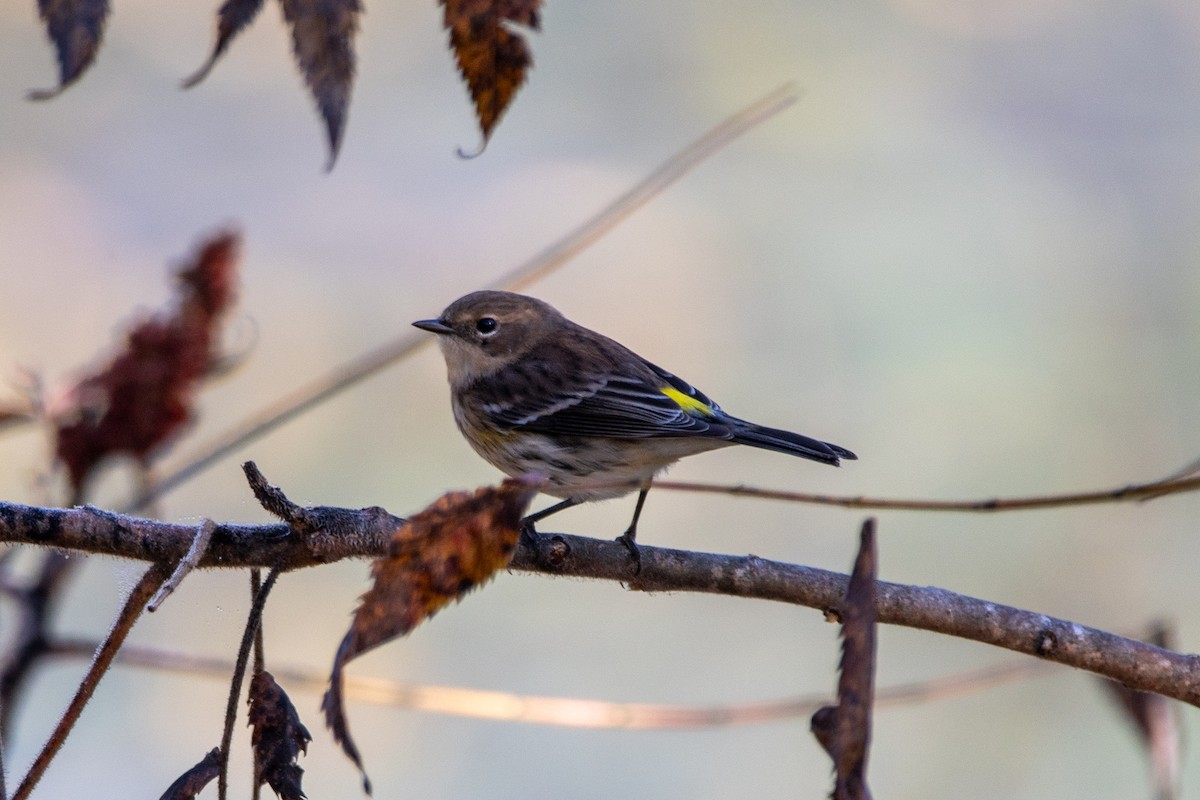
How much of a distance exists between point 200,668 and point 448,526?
5.09ft

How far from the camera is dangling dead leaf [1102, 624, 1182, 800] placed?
2277 millimetres

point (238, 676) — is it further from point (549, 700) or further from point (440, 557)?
point (549, 700)

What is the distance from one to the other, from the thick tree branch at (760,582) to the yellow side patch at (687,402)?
168cm

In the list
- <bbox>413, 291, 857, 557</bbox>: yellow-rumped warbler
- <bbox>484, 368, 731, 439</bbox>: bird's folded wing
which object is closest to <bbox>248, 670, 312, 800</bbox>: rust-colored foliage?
<bbox>413, 291, 857, 557</bbox>: yellow-rumped warbler

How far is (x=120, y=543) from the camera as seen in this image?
175 centimetres

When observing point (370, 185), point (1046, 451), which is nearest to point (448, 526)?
point (1046, 451)

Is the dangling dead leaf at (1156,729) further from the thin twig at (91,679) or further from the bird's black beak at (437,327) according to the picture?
the bird's black beak at (437,327)

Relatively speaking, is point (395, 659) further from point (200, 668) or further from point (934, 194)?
point (934, 194)

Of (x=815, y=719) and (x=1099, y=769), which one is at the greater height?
(x=1099, y=769)

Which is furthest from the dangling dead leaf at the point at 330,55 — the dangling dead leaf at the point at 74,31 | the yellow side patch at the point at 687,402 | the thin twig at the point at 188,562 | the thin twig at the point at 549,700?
the yellow side patch at the point at 687,402

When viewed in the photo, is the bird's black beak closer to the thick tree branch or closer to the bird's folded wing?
the bird's folded wing

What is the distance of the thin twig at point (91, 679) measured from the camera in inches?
61.3

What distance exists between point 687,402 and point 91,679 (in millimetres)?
2691

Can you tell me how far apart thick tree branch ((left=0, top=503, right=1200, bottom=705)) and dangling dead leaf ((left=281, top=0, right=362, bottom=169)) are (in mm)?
587
